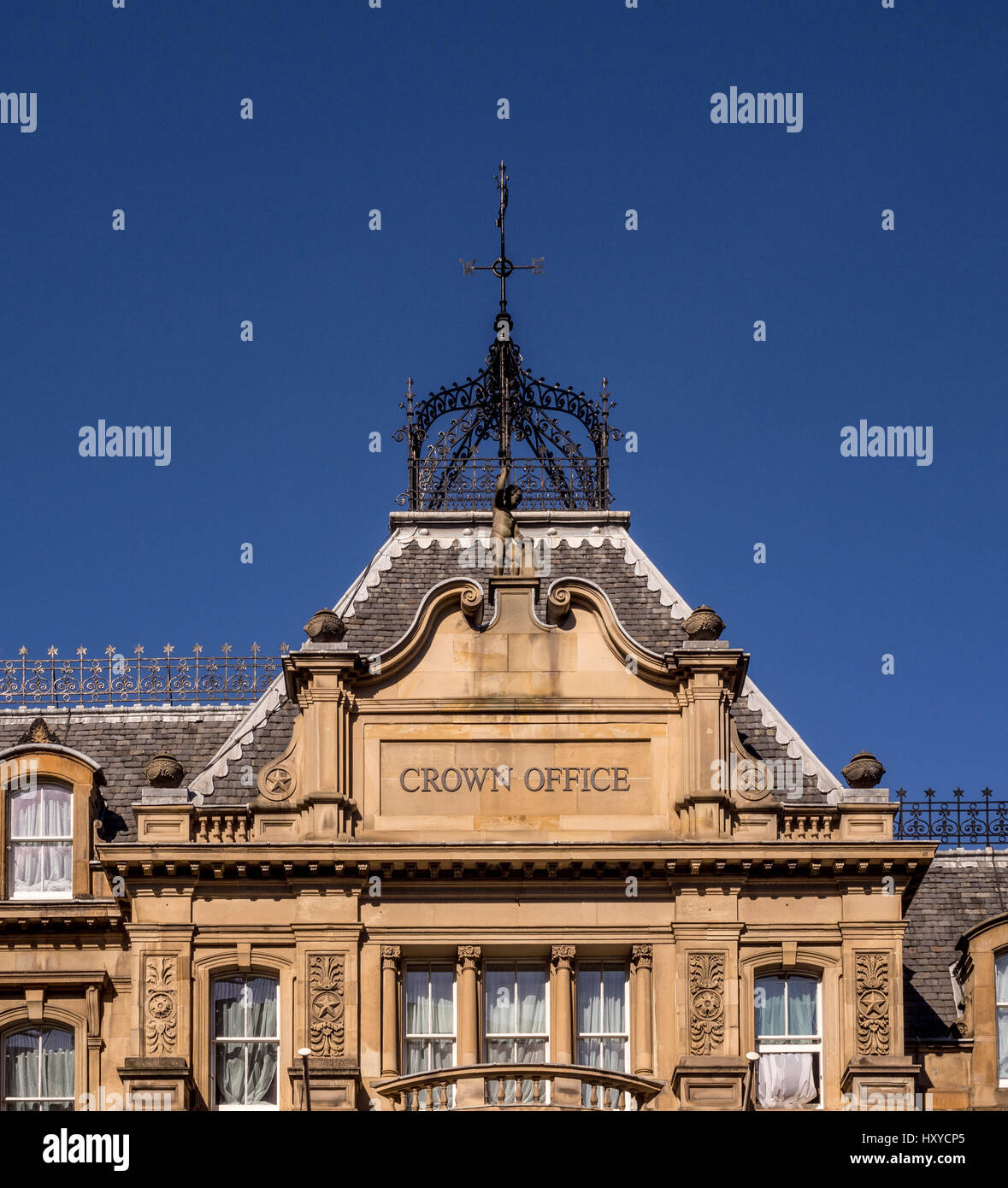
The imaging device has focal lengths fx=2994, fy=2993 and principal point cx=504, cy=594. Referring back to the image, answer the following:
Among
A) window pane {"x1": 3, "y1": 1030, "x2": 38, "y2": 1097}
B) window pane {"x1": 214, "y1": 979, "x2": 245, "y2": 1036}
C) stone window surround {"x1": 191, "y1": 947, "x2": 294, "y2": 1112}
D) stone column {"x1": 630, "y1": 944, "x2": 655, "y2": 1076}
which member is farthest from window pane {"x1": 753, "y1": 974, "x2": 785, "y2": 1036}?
window pane {"x1": 3, "y1": 1030, "x2": 38, "y2": 1097}

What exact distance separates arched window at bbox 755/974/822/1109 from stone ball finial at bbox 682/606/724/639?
5693mm

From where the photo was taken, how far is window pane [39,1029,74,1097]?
5003 cm

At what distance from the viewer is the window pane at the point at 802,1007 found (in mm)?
48562

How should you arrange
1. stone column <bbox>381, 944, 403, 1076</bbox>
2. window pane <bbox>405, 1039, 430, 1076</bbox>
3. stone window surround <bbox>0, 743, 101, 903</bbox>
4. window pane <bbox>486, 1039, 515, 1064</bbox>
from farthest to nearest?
stone window surround <bbox>0, 743, 101, 903</bbox> < window pane <bbox>486, 1039, 515, 1064</bbox> < window pane <bbox>405, 1039, 430, 1076</bbox> < stone column <bbox>381, 944, 403, 1076</bbox>

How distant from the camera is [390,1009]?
4819 centimetres

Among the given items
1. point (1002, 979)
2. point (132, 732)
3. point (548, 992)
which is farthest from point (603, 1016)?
point (132, 732)

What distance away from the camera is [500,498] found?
2072 inches

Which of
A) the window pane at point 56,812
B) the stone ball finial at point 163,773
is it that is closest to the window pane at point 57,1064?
the window pane at point 56,812

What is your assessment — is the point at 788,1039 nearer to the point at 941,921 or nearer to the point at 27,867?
the point at 941,921

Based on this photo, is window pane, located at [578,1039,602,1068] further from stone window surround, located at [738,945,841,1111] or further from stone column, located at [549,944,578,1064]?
stone window surround, located at [738,945,841,1111]
